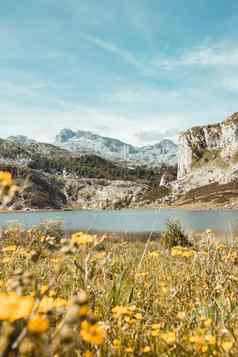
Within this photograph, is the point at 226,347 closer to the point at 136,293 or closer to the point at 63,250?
the point at 63,250

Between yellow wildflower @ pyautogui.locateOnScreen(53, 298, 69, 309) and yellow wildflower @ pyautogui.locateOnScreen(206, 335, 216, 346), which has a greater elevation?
yellow wildflower @ pyautogui.locateOnScreen(53, 298, 69, 309)

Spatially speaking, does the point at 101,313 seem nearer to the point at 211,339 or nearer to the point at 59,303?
the point at 211,339

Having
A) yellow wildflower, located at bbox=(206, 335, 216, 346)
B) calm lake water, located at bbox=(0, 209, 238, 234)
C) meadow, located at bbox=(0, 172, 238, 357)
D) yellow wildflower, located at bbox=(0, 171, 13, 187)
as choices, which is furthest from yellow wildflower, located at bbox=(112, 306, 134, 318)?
calm lake water, located at bbox=(0, 209, 238, 234)

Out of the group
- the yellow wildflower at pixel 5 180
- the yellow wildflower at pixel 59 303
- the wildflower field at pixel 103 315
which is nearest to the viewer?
the wildflower field at pixel 103 315

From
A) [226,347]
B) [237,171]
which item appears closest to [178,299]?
[226,347]

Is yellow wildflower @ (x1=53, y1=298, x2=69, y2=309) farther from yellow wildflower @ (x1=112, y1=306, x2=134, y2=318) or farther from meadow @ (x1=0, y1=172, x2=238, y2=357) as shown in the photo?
yellow wildflower @ (x1=112, y1=306, x2=134, y2=318)

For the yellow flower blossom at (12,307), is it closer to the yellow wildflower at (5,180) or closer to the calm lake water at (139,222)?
the yellow wildflower at (5,180)

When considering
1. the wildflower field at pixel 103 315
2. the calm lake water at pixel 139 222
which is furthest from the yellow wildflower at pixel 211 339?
the calm lake water at pixel 139 222

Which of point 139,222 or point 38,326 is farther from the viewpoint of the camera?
point 139,222

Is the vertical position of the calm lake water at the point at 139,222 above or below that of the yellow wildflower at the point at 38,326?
below

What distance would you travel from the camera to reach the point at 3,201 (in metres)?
1.31

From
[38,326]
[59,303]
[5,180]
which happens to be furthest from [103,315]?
[38,326]

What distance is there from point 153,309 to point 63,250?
2426 mm

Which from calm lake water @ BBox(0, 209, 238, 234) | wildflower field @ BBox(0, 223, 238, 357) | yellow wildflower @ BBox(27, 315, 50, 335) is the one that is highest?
yellow wildflower @ BBox(27, 315, 50, 335)
